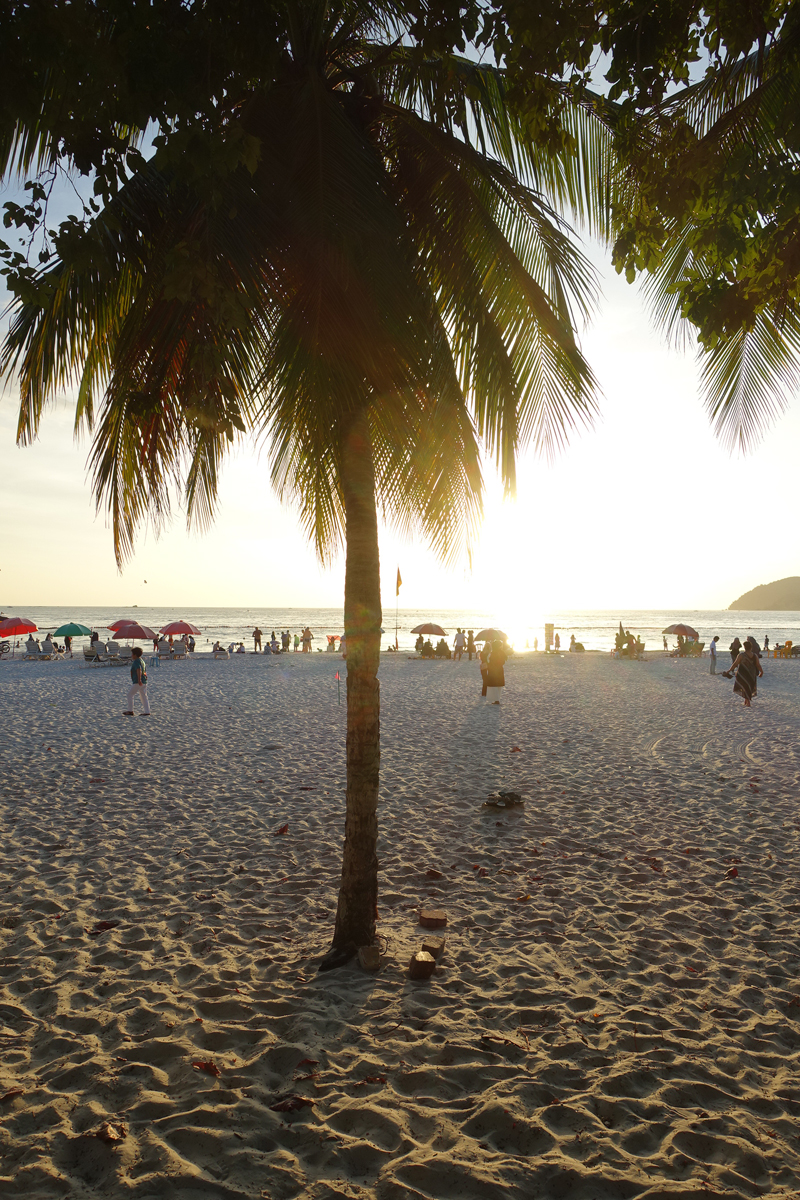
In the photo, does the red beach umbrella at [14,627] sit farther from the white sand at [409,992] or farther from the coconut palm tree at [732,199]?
the coconut palm tree at [732,199]

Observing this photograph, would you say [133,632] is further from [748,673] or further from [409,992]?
[409,992]

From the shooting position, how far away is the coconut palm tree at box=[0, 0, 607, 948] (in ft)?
11.9

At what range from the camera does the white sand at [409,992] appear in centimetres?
284

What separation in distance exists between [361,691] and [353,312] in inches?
94.2

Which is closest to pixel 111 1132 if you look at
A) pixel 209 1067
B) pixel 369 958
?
pixel 209 1067

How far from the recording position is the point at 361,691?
176 inches

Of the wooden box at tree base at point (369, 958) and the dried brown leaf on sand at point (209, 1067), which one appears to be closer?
the dried brown leaf on sand at point (209, 1067)

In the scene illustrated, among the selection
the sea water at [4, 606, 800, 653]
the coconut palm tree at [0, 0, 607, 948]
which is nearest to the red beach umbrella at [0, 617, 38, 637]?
the sea water at [4, 606, 800, 653]

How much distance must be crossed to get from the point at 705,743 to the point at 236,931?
10.3m

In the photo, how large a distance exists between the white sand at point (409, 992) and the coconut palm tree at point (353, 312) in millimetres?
1039

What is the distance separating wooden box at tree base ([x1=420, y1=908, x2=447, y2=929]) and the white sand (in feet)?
0.49

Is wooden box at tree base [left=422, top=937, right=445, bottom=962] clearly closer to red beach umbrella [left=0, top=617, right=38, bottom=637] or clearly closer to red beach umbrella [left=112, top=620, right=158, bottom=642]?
red beach umbrella [left=112, top=620, right=158, bottom=642]

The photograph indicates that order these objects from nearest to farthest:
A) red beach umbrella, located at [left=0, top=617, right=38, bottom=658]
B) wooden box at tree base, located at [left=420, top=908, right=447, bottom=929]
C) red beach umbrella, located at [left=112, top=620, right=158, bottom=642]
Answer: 1. wooden box at tree base, located at [left=420, top=908, right=447, bottom=929]
2. red beach umbrella, located at [left=112, top=620, right=158, bottom=642]
3. red beach umbrella, located at [left=0, top=617, right=38, bottom=658]

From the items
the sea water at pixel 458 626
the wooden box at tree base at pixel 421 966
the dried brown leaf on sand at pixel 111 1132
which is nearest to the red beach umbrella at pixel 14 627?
the sea water at pixel 458 626
